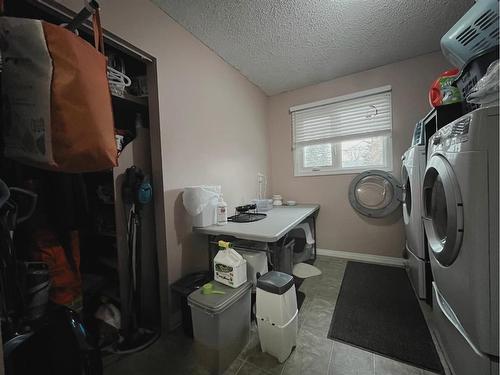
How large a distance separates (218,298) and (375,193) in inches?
85.7

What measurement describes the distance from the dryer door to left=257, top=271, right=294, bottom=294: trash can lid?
0.76 meters

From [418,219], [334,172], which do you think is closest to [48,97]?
[418,219]

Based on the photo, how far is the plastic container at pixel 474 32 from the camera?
91 centimetres

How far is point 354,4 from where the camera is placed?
1.48m

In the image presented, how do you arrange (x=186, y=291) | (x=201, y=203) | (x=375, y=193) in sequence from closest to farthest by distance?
1. (x=186, y=291)
2. (x=201, y=203)
3. (x=375, y=193)

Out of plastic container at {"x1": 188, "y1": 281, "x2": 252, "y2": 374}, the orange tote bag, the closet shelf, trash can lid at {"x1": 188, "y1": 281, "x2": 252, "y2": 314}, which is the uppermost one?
the closet shelf

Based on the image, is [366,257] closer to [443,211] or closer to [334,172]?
[334,172]

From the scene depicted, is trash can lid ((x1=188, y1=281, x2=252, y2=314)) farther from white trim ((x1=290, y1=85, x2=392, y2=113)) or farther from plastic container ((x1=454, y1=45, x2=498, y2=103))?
white trim ((x1=290, y1=85, x2=392, y2=113))

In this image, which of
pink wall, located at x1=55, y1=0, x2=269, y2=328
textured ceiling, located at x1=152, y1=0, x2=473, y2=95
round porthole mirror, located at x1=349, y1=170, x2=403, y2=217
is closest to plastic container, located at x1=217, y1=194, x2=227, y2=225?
pink wall, located at x1=55, y1=0, x2=269, y2=328

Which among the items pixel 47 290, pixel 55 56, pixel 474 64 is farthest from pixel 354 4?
pixel 47 290

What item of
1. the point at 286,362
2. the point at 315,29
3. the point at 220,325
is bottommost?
the point at 286,362

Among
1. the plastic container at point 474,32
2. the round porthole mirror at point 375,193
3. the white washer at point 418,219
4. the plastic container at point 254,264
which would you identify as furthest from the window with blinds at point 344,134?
the plastic container at point 254,264

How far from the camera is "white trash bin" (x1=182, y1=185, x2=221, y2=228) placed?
1.47m

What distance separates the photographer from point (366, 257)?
2504mm
